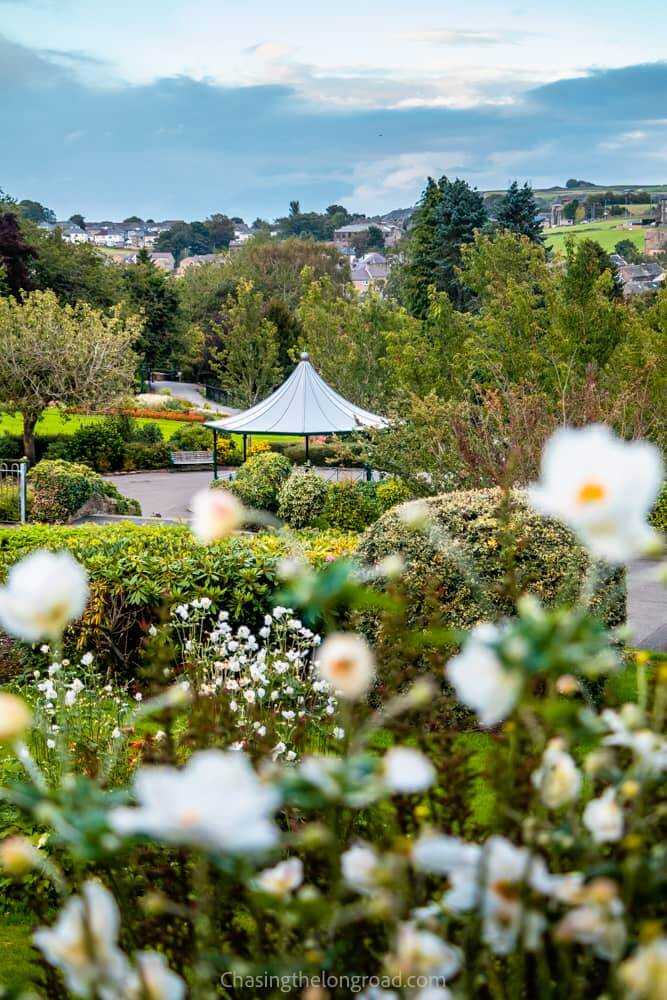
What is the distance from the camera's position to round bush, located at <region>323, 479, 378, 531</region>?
1733cm

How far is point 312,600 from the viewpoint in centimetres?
126

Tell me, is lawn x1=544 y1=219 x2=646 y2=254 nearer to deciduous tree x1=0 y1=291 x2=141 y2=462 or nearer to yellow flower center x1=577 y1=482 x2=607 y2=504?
deciduous tree x1=0 y1=291 x2=141 y2=462

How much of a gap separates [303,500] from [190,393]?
32124mm

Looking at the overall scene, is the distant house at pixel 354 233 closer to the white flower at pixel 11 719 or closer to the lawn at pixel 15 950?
the lawn at pixel 15 950

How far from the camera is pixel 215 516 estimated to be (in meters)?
1.49

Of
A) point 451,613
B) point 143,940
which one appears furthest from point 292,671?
point 143,940

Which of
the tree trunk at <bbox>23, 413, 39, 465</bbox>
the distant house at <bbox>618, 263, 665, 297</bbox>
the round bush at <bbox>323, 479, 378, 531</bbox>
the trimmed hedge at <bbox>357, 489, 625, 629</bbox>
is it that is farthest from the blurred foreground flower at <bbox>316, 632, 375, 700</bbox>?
the distant house at <bbox>618, 263, 665, 297</bbox>

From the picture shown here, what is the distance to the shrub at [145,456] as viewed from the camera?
27.7 metres

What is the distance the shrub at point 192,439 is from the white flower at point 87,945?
28.5 meters

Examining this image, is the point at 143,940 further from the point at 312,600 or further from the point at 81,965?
the point at 312,600

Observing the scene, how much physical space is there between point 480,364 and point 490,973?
17.1m

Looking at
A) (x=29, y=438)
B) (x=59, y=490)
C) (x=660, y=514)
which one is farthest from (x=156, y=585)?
(x=29, y=438)

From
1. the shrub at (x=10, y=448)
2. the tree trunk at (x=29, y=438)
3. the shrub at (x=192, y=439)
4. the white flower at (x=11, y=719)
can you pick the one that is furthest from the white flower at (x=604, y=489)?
the shrub at (x=192, y=439)

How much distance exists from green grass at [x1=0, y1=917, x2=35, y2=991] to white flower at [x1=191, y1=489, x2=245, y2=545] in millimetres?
3165
